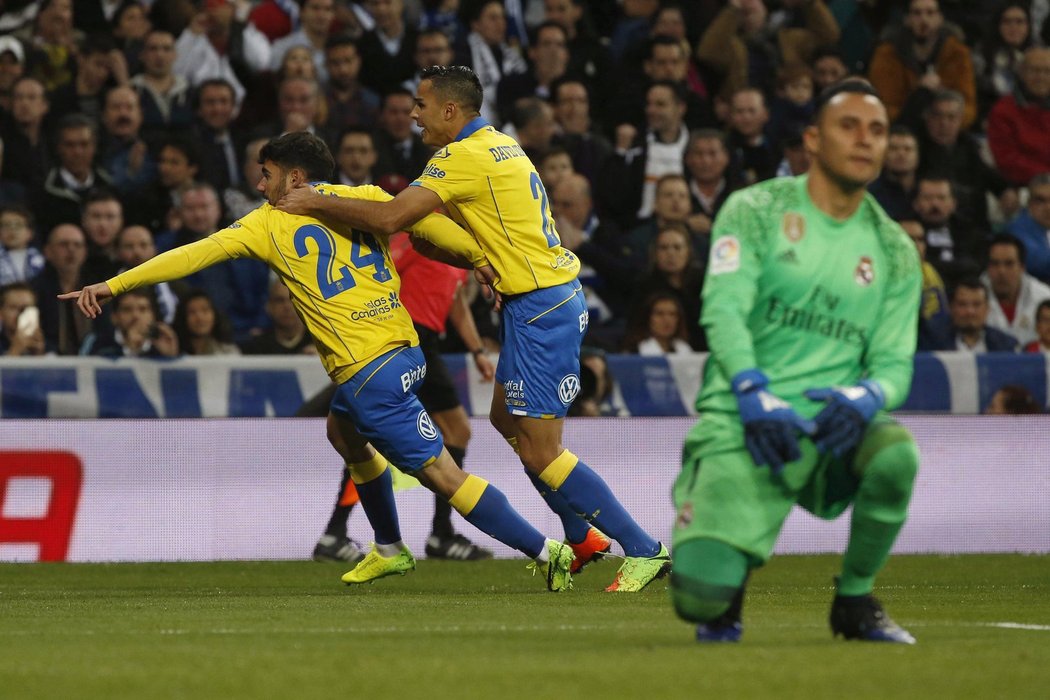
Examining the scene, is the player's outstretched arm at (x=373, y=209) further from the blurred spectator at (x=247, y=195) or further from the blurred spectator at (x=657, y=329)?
the blurred spectator at (x=247, y=195)

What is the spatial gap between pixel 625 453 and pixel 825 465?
20.9 ft

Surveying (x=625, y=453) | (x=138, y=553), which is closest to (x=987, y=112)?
(x=625, y=453)

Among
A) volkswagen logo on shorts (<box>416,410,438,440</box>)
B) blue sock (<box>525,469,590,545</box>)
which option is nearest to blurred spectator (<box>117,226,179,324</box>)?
volkswagen logo on shorts (<box>416,410,438,440</box>)

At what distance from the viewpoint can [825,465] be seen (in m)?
6.23

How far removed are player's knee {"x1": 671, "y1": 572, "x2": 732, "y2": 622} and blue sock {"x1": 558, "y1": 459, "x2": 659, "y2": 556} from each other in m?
2.87

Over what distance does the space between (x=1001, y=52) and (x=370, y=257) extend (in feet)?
33.1

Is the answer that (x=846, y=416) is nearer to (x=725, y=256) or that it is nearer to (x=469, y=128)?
(x=725, y=256)

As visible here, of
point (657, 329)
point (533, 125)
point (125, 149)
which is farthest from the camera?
point (125, 149)

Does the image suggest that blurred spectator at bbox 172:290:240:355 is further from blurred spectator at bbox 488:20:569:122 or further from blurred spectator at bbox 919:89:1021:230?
blurred spectator at bbox 919:89:1021:230

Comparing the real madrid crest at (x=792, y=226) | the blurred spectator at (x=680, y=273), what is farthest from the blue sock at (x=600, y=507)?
the blurred spectator at (x=680, y=273)

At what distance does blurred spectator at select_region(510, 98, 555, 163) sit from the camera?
14.9 meters

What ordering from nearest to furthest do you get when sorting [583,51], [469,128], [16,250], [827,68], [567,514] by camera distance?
[469,128] → [567,514] → [16,250] → [827,68] → [583,51]

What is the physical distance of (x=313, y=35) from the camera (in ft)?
53.0

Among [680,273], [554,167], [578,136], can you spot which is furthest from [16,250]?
[680,273]
